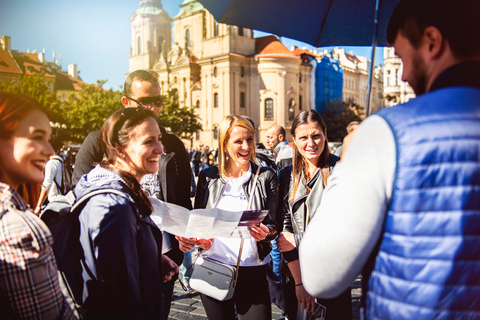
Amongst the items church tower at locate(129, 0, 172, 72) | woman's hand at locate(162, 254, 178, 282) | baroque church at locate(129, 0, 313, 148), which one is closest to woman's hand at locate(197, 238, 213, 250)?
woman's hand at locate(162, 254, 178, 282)

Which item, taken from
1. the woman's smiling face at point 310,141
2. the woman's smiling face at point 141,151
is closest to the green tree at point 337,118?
the woman's smiling face at point 310,141

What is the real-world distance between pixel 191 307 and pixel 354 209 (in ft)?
13.2

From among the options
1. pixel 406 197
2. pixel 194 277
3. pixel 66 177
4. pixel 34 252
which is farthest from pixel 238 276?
pixel 66 177

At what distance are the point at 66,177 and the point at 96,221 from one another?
6.38 m

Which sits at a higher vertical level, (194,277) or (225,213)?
(225,213)

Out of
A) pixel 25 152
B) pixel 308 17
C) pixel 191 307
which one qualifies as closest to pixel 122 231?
pixel 25 152

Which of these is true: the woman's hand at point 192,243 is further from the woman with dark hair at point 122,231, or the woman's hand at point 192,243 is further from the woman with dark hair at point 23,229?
the woman with dark hair at point 23,229

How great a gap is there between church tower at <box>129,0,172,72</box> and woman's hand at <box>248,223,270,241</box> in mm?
73780

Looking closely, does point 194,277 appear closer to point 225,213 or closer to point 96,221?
point 225,213

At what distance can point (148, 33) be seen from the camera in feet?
247

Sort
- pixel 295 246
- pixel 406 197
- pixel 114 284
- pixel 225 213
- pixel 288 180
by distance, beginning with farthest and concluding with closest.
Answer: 1. pixel 288 180
2. pixel 295 246
3. pixel 225 213
4. pixel 114 284
5. pixel 406 197

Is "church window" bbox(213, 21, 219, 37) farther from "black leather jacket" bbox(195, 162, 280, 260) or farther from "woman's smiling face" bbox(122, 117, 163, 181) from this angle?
"woman's smiling face" bbox(122, 117, 163, 181)

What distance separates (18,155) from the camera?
160 centimetres

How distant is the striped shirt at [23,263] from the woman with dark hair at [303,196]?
1879 millimetres
